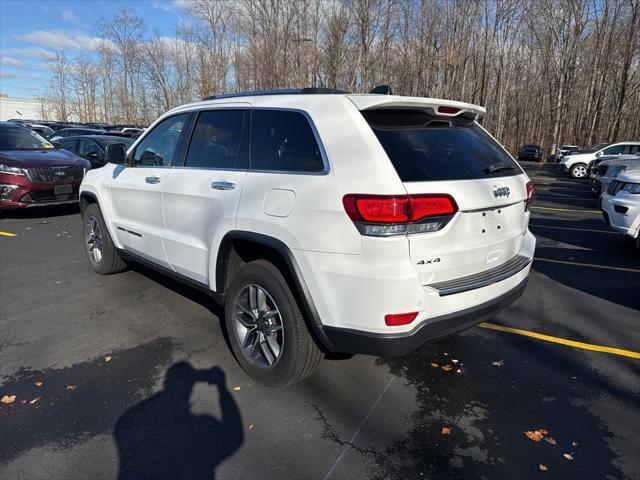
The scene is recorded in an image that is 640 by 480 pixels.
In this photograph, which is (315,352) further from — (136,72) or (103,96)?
(103,96)

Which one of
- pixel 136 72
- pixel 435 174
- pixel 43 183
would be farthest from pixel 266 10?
pixel 435 174

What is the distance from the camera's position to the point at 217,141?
3.46m

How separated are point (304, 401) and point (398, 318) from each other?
102cm

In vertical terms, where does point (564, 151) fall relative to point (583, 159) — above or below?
above

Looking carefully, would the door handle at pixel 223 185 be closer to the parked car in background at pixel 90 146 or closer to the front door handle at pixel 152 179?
the front door handle at pixel 152 179

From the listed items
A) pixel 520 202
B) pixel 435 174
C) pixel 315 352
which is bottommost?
pixel 315 352

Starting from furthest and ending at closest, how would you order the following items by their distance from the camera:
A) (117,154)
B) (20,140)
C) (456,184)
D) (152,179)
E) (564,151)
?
(564,151)
(20,140)
(117,154)
(152,179)
(456,184)

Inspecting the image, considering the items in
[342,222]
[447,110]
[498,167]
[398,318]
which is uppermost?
[447,110]

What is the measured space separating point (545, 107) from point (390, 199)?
54.6 meters

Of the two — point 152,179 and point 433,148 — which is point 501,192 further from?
point 152,179

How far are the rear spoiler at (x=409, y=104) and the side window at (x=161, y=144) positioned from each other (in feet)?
6.29

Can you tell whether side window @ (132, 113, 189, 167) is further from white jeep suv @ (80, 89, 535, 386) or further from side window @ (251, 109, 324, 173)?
side window @ (251, 109, 324, 173)

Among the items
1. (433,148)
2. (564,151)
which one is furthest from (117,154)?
(564,151)

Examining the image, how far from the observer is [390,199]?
225 cm
